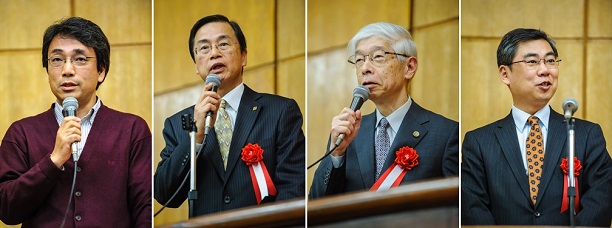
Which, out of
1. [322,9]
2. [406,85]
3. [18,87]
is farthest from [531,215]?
[18,87]

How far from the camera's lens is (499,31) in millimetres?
7945

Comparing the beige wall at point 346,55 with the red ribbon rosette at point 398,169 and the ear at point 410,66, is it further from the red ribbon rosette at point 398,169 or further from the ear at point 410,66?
the red ribbon rosette at point 398,169

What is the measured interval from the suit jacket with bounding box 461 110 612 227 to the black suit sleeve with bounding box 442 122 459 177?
49 mm

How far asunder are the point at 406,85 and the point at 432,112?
0.77 feet

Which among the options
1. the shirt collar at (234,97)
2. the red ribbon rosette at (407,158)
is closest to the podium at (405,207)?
the red ribbon rosette at (407,158)

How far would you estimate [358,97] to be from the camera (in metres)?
8.02

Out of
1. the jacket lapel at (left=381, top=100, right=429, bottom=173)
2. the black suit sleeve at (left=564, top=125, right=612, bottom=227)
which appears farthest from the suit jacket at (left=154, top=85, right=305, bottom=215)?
the black suit sleeve at (left=564, top=125, right=612, bottom=227)

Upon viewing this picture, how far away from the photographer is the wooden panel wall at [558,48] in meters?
7.87

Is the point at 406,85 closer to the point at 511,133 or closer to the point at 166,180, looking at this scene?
the point at 511,133

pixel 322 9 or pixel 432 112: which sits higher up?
pixel 322 9

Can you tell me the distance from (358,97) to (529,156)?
1.10 m

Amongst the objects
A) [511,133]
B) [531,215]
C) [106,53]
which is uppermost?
[106,53]

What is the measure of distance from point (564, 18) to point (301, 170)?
186cm

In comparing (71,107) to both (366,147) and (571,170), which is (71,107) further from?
(571,170)
